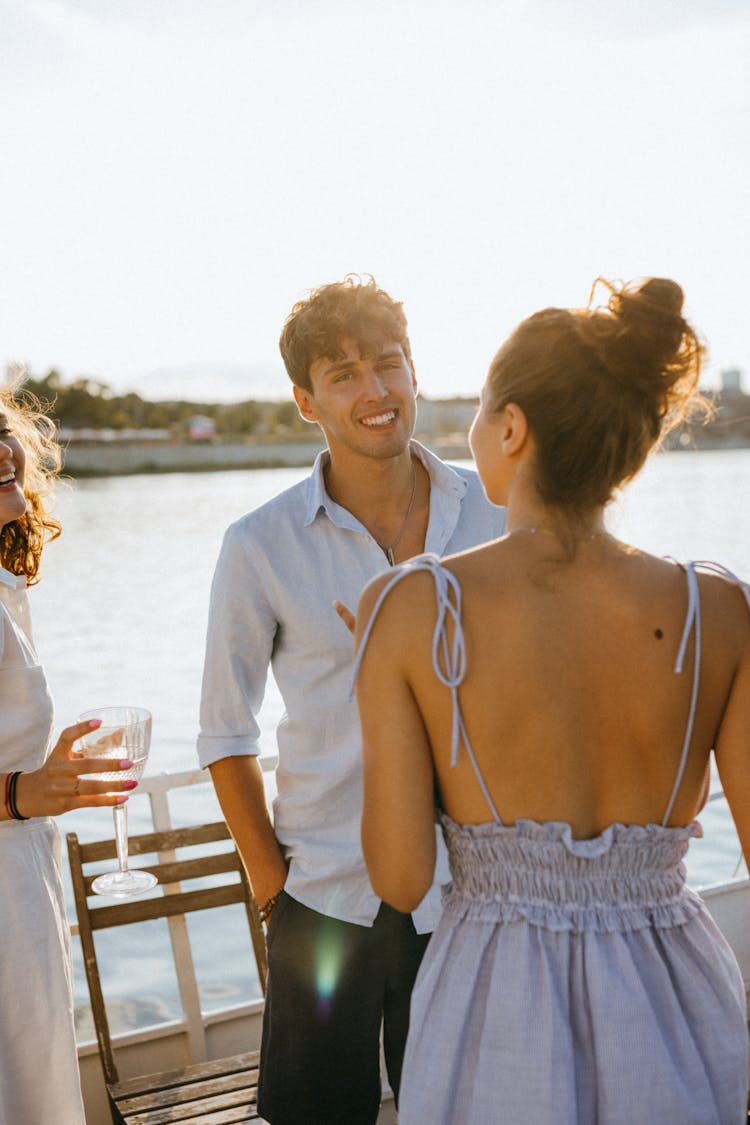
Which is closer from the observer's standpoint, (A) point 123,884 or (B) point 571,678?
(B) point 571,678

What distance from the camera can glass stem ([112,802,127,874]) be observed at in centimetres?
212

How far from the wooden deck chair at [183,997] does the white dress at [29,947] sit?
29.3 inches

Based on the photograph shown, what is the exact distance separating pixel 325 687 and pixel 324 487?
0.43m

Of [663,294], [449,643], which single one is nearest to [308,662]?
[449,643]

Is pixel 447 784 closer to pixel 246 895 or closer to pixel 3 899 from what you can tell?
pixel 3 899

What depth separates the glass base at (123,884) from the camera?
212 cm

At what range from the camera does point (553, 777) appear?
133 centimetres

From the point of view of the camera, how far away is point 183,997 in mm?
3357

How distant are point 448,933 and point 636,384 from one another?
72cm

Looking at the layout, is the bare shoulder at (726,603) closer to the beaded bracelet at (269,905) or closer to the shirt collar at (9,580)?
the beaded bracelet at (269,905)

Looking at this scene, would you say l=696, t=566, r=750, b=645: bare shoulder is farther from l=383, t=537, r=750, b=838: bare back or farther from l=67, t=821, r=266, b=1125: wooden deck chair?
l=67, t=821, r=266, b=1125: wooden deck chair

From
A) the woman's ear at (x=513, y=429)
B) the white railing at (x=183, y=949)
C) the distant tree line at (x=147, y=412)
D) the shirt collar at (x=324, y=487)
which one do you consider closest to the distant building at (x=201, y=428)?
the distant tree line at (x=147, y=412)

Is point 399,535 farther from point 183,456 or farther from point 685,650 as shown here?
point 183,456

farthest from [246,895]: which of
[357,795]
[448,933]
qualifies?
[448,933]
